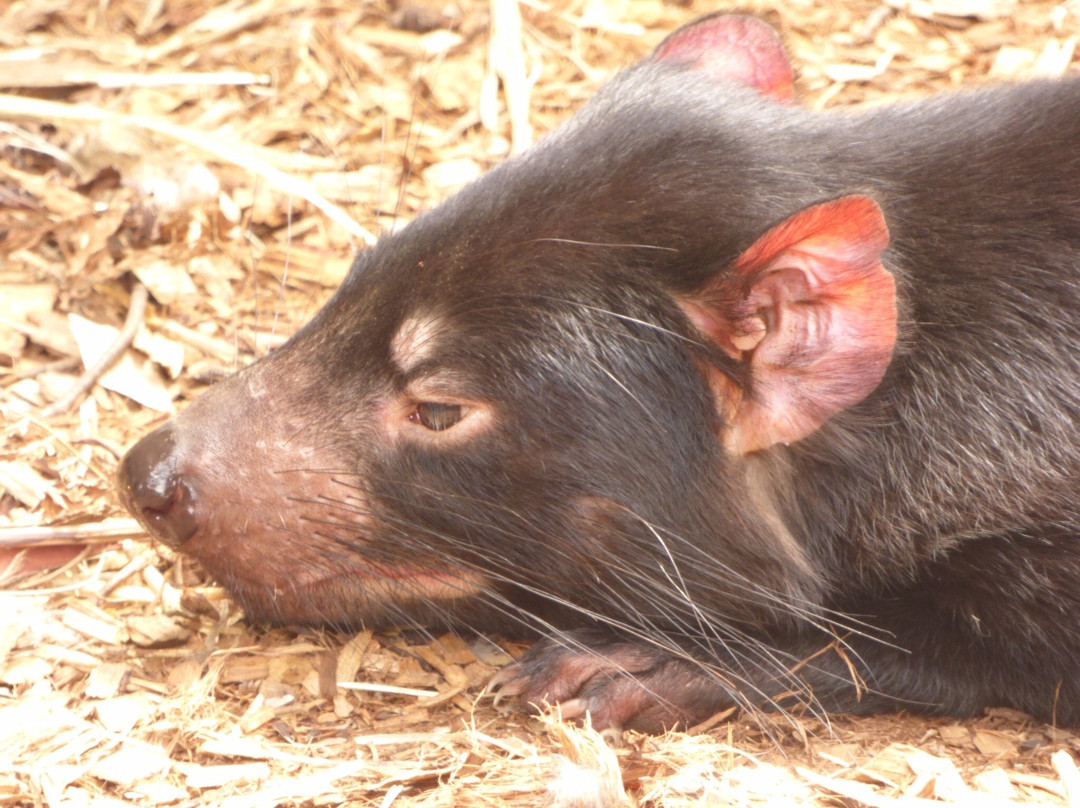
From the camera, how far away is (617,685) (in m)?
2.58

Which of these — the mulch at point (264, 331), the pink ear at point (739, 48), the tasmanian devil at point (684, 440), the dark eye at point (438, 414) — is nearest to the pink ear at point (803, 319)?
the tasmanian devil at point (684, 440)

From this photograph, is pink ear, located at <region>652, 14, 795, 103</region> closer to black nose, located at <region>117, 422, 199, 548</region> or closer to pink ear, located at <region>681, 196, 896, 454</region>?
pink ear, located at <region>681, 196, 896, 454</region>

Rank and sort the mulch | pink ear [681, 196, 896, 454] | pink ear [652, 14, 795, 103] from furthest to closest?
pink ear [652, 14, 795, 103] < the mulch < pink ear [681, 196, 896, 454]

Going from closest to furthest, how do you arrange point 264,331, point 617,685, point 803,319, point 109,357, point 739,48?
point 803,319, point 617,685, point 739,48, point 109,357, point 264,331

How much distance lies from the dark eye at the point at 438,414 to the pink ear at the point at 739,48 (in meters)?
1.11

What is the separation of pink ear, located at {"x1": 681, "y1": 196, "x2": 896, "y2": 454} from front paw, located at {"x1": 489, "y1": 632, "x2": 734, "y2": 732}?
0.48 m

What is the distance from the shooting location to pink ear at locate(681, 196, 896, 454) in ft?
7.01

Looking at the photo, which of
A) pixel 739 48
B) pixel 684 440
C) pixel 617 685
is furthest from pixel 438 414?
pixel 739 48

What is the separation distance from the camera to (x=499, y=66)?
4426mm

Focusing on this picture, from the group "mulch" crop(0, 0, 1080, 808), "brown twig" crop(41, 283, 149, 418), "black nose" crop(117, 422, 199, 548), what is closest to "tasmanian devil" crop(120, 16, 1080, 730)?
"black nose" crop(117, 422, 199, 548)

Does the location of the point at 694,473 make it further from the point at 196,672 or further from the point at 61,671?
the point at 61,671

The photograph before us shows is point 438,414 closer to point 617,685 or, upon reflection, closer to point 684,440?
point 684,440

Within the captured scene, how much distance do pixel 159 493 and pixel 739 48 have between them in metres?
1.64

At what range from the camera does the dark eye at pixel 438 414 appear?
2.44m
